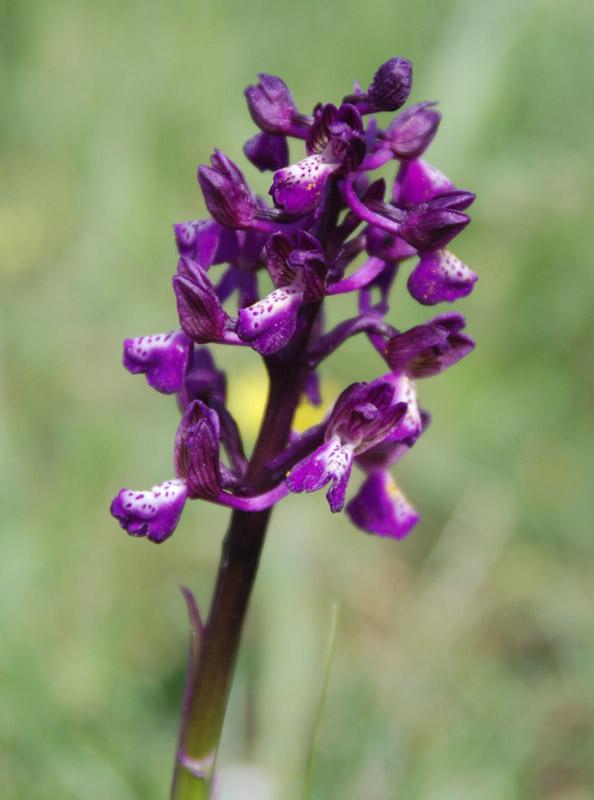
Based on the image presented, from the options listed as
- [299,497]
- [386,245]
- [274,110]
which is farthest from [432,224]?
[299,497]

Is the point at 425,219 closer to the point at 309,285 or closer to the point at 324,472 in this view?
the point at 309,285

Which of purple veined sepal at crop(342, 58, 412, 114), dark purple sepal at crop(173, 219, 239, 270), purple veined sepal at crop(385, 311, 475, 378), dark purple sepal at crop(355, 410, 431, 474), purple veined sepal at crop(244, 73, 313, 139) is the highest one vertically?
purple veined sepal at crop(342, 58, 412, 114)

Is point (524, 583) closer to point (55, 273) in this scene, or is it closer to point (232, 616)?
point (232, 616)

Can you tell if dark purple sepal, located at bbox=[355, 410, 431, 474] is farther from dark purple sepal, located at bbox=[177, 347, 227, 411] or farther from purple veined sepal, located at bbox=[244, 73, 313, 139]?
purple veined sepal, located at bbox=[244, 73, 313, 139]

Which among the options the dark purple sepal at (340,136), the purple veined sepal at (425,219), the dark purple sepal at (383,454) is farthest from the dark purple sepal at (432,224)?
the dark purple sepal at (383,454)

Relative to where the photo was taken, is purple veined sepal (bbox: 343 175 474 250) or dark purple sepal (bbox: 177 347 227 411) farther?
dark purple sepal (bbox: 177 347 227 411)

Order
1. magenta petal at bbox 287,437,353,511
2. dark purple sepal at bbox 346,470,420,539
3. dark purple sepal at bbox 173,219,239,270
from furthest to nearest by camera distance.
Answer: dark purple sepal at bbox 346,470,420,539
dark purple sepal at bbox 173,219,239,270
magenta petal at bbox 287,437,353,511

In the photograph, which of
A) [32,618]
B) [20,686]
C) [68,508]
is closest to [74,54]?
[68,508]

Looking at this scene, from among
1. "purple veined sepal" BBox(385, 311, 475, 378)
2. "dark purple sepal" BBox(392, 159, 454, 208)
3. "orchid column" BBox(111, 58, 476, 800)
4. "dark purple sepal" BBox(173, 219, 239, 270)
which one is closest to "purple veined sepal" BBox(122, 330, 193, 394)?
"orchid column" BBox(111, 58, 476, 800)
